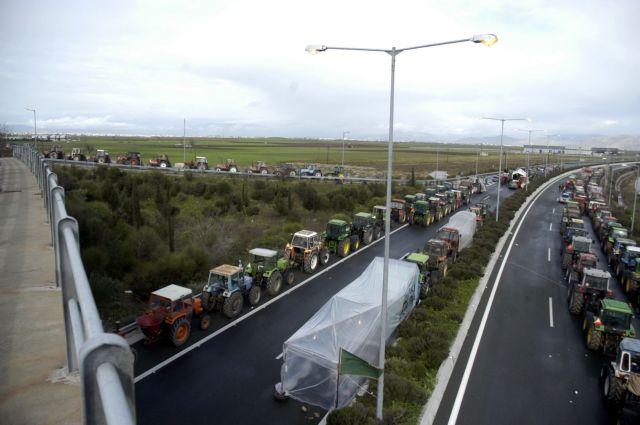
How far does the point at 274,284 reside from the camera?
20.1 meters

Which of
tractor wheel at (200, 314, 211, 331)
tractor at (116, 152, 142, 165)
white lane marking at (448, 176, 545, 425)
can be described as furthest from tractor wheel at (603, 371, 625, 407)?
tractor at (116, 152, 142, 165)

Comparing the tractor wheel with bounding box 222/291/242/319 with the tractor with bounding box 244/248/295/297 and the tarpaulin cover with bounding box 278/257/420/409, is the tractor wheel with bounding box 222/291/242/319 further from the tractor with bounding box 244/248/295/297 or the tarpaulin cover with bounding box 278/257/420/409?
the tarpaulin cover with bounding box 278/257/420/409

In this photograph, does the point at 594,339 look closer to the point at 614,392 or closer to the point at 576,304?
the point at 576,304

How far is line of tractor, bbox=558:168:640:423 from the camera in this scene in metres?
12.4

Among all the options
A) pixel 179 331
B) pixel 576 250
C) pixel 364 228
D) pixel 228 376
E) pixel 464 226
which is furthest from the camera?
pixel 364 228

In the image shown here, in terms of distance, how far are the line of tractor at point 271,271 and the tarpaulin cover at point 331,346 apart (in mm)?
→ 4674

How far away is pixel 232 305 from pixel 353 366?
8.38 metres

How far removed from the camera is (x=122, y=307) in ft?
59.1

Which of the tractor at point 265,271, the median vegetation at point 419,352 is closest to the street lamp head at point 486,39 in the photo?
Result: the median vegetation at point 419,352

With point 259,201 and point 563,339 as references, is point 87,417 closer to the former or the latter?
point 563,339

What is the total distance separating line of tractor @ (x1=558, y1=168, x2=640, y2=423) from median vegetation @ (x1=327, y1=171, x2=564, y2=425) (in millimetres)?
4502

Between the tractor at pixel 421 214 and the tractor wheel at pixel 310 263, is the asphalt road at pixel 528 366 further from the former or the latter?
the tractor at pixel 421 214

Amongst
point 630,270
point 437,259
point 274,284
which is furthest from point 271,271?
point 630,270

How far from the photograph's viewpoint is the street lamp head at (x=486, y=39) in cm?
871
